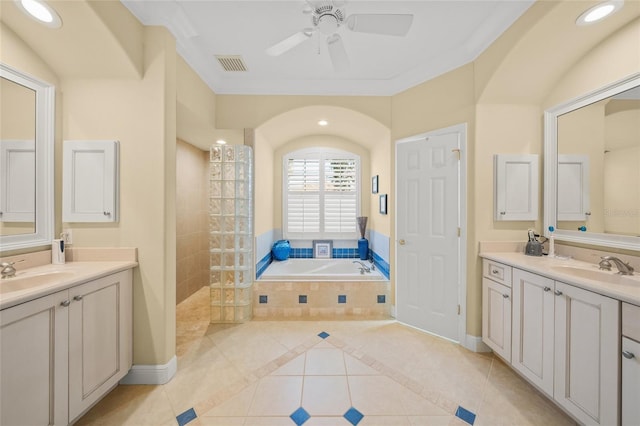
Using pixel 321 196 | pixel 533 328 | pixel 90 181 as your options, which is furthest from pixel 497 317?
pixel 90 181

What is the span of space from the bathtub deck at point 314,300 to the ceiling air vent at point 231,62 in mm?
2423

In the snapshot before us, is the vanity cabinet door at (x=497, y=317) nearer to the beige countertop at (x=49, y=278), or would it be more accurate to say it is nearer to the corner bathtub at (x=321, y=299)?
the corner bathtub at (x=321, y=299)

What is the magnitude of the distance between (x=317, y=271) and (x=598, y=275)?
8.62ft

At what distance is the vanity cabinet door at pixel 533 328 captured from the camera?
1.54 m

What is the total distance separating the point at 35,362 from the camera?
1191mm

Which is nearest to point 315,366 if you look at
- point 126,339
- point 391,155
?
point 126,339

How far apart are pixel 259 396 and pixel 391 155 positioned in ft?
8.66

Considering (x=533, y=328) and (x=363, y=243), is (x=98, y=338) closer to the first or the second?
(x=533, y=328)

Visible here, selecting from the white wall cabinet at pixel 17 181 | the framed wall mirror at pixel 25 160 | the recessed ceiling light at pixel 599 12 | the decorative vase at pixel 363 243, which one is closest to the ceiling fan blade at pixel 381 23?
the recessed ceiling light at pixel 599 12

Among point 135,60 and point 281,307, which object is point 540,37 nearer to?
point 135,60

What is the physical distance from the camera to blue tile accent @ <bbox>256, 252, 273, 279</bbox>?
3017 mm

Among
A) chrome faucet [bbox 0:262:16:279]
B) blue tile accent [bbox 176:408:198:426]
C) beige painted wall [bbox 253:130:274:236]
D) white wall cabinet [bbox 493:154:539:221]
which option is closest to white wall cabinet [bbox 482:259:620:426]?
white wall cabinet [bbox 493:154:539:221]

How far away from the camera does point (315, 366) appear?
6.55 feet

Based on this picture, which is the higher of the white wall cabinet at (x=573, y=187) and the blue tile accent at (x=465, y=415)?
the white wall cabinet at (x=573, y=187)
